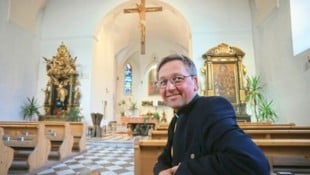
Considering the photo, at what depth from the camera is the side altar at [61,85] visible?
8.44 metres

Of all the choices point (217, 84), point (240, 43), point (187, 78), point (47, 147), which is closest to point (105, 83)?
point (217, 84)

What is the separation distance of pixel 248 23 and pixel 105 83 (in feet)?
21.9

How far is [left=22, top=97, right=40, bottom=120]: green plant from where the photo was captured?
8.03 meters

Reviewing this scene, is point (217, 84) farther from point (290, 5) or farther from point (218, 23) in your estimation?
point (290, 5)

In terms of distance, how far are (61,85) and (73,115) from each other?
4.61 feet

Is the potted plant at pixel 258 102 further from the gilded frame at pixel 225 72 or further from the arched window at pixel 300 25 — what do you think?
the arched window at pixel 300 25

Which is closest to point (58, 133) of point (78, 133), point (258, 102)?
point (78, 133)

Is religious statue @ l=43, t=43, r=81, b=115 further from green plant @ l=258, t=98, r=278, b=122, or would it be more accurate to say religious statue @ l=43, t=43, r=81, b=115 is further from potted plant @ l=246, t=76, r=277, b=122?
green plant @ l=258, t=98, r=278, b=122

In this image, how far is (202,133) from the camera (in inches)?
34.9

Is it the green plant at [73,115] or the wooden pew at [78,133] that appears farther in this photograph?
the green plant at [73,115]

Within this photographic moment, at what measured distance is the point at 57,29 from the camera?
923 cm

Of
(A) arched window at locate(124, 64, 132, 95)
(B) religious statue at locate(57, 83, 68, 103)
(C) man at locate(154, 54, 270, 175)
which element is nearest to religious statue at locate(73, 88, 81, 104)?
(B) religious statue at locate(57, 83, 68, 103)

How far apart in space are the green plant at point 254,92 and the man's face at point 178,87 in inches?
270

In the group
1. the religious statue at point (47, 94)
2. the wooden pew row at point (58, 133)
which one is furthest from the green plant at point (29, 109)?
the wooden pew row at point (58, 133)
